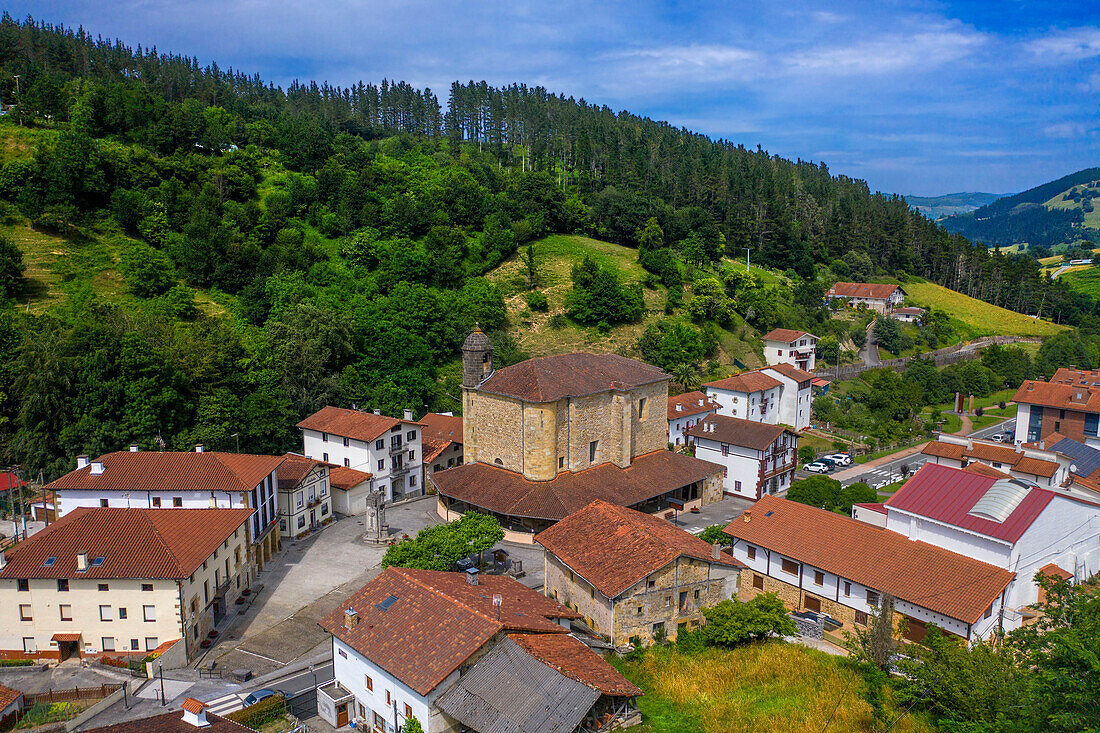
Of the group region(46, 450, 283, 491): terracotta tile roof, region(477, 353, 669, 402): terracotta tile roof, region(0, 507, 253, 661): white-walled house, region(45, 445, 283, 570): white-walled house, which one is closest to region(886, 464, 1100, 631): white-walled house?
region(477, 353, 669, 402): terracotta tile roof

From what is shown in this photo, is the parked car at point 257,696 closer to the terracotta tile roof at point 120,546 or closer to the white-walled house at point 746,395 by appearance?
the terracotta tile roof at point 120,546

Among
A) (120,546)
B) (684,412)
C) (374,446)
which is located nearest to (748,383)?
(684,412)

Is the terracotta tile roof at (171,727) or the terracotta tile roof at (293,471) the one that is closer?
the terracotta tile roof at (171,727)

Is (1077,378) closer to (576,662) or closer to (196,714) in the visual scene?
(576,662)

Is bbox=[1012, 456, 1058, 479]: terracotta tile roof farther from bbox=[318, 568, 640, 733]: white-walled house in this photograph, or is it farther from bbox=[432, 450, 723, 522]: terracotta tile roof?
bbox=[318, 568, 640, 733]: white-walled house

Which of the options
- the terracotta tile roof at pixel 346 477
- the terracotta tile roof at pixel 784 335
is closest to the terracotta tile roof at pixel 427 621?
the terracotta tile roof at pixel 346 477

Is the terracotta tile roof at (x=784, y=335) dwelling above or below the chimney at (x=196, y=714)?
above

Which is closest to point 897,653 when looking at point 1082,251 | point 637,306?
point 637,306

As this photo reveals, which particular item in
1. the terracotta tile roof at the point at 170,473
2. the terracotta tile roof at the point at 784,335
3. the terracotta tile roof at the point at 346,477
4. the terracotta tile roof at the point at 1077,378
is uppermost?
the terracotta tile roof at the point at 784,335
